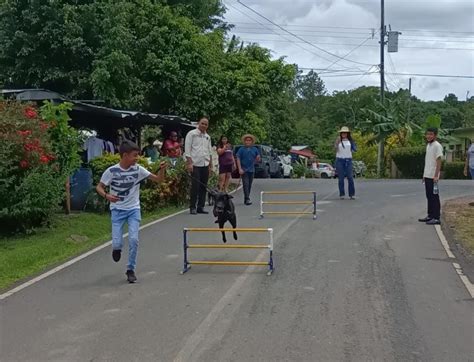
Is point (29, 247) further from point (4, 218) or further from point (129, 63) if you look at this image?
point (129, 63)

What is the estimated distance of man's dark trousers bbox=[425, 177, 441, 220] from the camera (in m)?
12.5

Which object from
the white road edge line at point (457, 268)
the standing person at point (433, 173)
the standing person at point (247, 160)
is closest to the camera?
the white road edge line at point (457, 268)

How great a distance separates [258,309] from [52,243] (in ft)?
19.7

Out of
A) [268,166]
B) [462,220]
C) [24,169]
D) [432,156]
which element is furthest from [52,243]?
[268,166]

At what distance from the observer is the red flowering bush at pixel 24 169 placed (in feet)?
37.5

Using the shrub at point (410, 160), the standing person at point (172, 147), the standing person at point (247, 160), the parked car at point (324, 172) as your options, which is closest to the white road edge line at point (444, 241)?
the standing person at point (247, 160)

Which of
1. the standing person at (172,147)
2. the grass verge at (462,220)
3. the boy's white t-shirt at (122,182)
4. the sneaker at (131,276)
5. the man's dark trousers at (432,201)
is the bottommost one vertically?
the sneaker at (131,276)

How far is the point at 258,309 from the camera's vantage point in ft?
21.7

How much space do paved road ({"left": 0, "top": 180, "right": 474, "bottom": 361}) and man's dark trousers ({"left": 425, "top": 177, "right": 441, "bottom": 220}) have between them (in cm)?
216

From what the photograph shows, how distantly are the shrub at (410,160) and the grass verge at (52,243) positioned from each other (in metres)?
21.7

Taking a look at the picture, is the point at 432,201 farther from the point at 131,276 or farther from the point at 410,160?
the point at 410,160

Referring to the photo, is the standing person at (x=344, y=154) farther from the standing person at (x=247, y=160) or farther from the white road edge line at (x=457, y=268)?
the white road edge line at (x=457, y=268)

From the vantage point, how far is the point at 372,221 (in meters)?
13.0

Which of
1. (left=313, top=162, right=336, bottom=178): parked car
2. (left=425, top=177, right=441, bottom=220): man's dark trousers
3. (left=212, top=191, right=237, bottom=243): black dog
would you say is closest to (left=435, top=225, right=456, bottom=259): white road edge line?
(left=425, top=177, right=441, bottom=220): man's dark trousers
